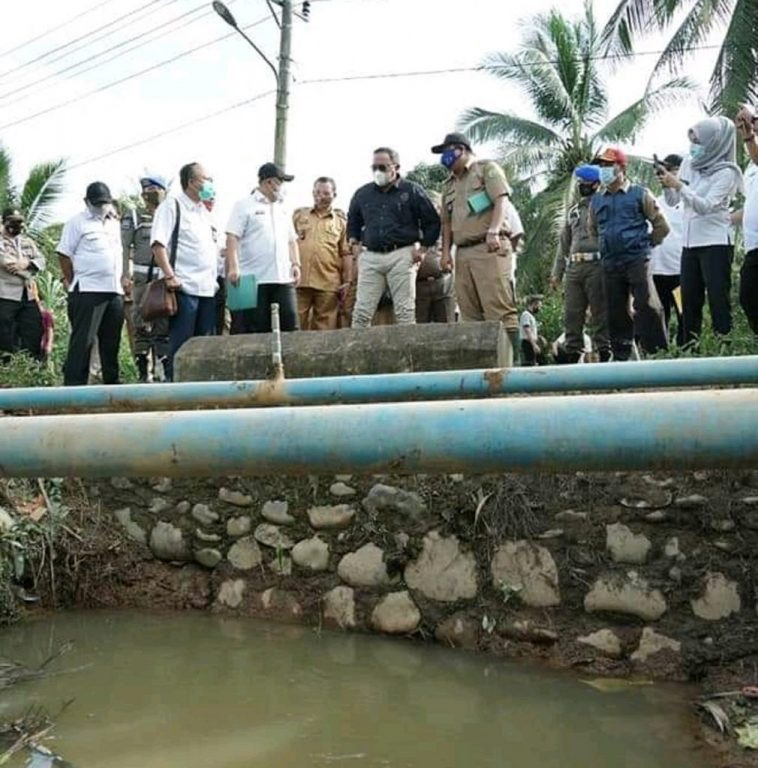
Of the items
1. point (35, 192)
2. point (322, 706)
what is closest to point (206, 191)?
point (322, 706)

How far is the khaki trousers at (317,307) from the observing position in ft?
21.2

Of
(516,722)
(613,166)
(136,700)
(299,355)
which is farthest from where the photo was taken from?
(613,166)

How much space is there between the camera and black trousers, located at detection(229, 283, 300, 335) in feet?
18.4

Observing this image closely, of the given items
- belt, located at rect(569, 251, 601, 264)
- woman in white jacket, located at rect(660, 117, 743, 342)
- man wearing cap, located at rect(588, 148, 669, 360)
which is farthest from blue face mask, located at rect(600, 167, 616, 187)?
belt, located at rect(569, 251, 601, 264)

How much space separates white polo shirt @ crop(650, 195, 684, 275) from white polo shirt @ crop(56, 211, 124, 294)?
10.3 feet

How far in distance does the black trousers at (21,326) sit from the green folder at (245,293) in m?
1.61

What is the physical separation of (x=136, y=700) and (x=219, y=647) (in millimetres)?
578

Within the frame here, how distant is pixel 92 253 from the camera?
17.8 feet

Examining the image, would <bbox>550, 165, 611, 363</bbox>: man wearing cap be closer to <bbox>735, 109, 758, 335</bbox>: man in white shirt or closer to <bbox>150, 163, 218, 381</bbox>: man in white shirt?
<bbox>735, 109, 758, 335</bbox>: man in white shirt

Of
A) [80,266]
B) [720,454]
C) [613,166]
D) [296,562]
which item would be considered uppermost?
[613,166]

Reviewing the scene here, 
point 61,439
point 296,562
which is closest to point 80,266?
point 296,562

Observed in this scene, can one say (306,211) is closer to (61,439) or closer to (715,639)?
(715,639)

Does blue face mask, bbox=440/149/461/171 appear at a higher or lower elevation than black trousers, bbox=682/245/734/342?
higher

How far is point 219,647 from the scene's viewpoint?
12.0 feet
